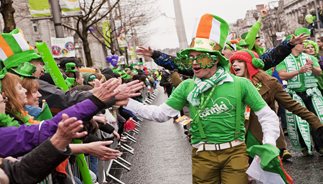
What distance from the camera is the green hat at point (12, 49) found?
4805 mm

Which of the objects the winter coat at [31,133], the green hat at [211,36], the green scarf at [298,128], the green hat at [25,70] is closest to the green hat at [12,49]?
the green hat at [25,70]

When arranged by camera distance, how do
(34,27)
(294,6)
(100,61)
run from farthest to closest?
(294,6), (100,61), (34,27)

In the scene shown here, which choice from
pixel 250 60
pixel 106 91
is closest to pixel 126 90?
pixel 106 91

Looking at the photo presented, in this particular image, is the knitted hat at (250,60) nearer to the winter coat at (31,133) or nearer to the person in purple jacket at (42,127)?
the person in purple jacket at (42,127)

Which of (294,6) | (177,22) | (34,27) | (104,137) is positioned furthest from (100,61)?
(104,137)

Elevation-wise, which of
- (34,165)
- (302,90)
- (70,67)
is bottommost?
(302,90)

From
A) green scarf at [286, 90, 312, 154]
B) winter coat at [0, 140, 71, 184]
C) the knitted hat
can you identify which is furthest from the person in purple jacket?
green scarf at [286, 90, 312, 154]

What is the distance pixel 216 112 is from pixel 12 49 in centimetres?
Result: 191

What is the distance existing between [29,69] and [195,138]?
5.15 ft

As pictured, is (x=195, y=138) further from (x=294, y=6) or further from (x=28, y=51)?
(x=294, y=6)

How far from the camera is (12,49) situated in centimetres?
491

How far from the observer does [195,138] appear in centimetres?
473

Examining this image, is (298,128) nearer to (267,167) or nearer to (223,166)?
(223,166)

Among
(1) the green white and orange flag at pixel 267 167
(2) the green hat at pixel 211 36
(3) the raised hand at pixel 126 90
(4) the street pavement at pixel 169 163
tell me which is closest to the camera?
(3) the raised hand at pixel 126 90
